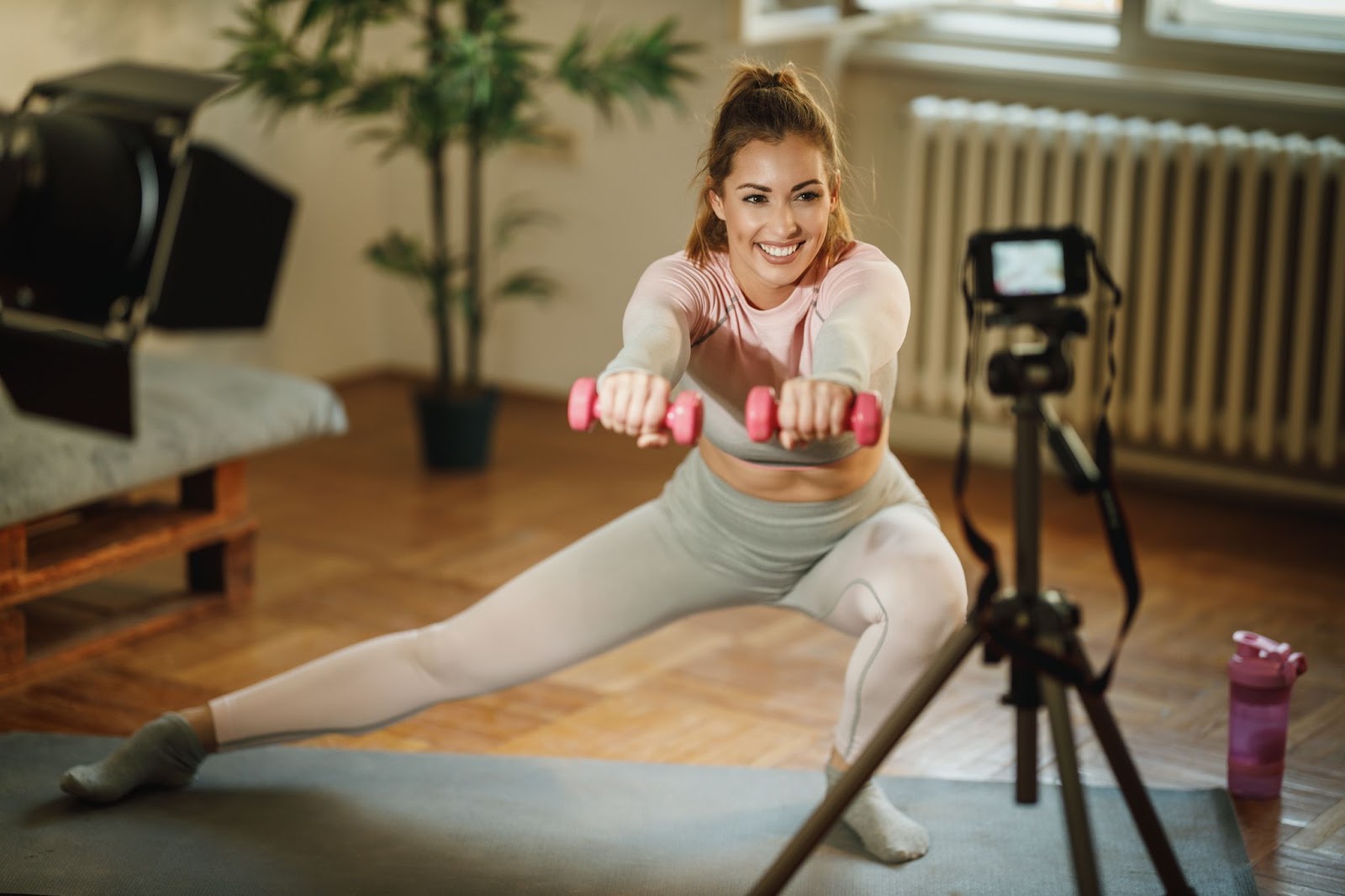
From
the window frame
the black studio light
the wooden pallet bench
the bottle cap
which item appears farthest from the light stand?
the window frame

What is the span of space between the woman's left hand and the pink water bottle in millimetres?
1043

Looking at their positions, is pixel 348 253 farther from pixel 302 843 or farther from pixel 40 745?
pixel 302 843

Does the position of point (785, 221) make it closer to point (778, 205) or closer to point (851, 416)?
point (778, 205)

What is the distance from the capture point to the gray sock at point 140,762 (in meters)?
2.33

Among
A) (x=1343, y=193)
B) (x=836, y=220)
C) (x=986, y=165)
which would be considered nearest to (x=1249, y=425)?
(x=1343, y=193)

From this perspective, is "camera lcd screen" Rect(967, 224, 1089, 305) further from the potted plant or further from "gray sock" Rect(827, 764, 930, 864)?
the potted plant

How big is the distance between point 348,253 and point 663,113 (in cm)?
118

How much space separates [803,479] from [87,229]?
1.45 metres

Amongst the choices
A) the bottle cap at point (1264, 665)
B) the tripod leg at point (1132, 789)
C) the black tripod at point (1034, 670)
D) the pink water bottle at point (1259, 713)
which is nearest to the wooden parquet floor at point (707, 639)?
the pink water bottle at point (1259, 713)

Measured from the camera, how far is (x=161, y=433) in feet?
10.1

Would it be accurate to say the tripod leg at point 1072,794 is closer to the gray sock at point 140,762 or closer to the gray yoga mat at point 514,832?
the gray yoga mat at point 514,832

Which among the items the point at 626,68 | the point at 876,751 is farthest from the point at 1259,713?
the point at 626,68

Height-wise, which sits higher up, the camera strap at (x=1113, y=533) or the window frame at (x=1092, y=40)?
the window frame at (x=1092, y=40)

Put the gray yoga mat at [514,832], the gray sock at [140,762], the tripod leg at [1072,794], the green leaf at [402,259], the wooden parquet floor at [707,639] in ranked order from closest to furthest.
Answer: the tripod leg at [1072,794]
the gray yoga mat at [514,832]
the gray sock at [140,762]
the wooden parquet floor at [707,639]
the green leaf at [402,259]
